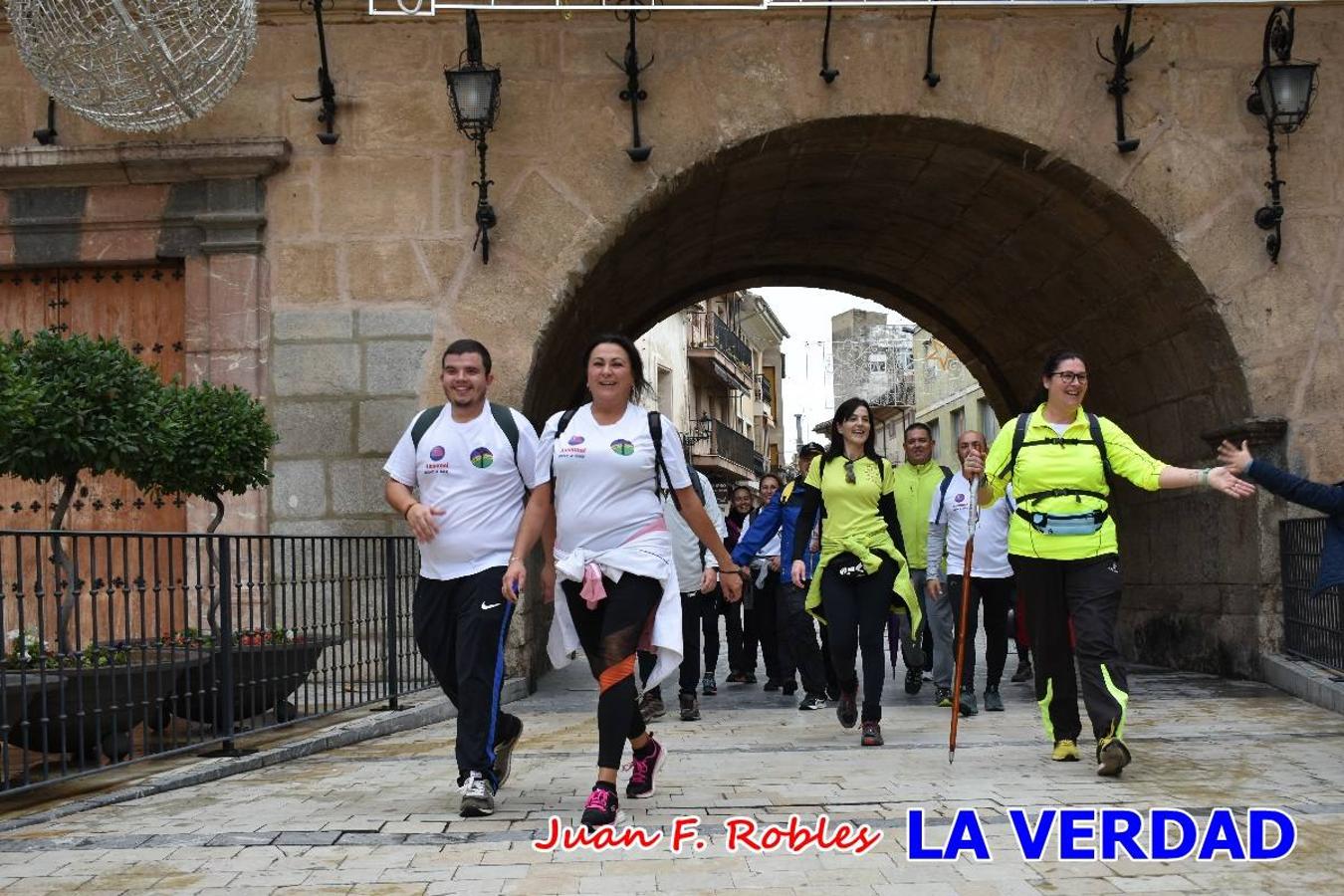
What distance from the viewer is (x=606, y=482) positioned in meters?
5.51

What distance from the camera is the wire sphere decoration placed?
8570 mm

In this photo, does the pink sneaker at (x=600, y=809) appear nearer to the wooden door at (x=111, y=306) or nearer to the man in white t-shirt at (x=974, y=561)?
the man in white t-shirt at (x=974, y=561)

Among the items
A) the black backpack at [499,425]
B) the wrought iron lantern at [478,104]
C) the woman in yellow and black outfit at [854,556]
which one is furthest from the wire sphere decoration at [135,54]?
the woman in yellow and black outfit at [854,556]

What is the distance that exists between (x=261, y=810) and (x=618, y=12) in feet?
21.6

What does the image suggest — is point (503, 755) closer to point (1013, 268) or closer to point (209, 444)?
point (209, 444)

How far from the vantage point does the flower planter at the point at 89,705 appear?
5.79 metres

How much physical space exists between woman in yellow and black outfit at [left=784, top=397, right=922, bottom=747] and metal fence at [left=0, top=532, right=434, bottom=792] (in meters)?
2.73

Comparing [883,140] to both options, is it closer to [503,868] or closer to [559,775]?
[559,775]

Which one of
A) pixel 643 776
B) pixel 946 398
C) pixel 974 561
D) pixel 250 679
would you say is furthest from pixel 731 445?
pixel 643 776

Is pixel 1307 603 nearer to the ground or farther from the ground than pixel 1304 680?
farther from the ground

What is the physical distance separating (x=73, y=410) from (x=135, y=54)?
273cm

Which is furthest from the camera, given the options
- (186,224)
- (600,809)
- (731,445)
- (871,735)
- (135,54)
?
(731,445)

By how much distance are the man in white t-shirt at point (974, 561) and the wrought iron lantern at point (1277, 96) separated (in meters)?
2.89

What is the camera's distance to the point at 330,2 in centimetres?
1045
